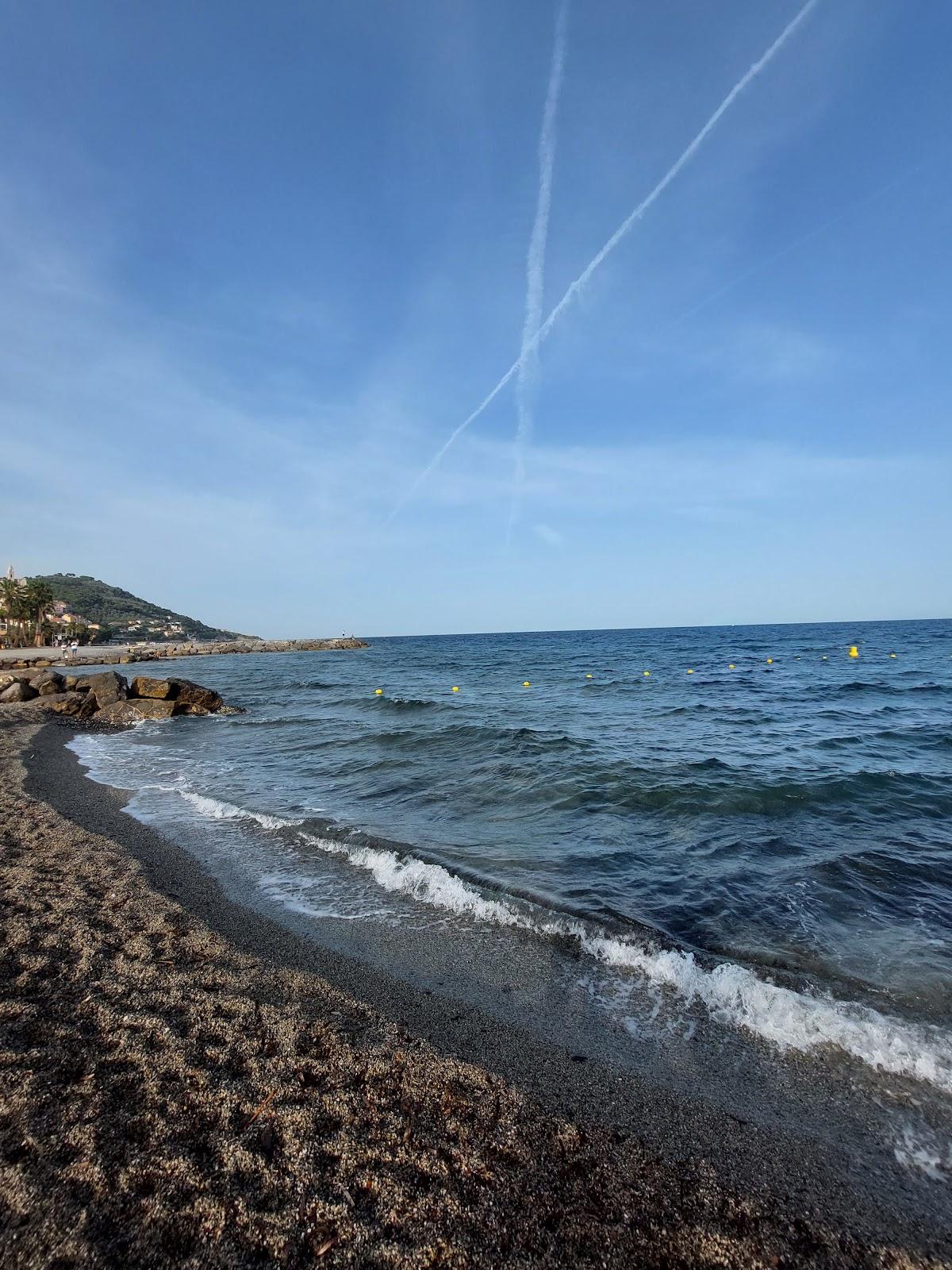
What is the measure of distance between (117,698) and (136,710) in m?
1.59

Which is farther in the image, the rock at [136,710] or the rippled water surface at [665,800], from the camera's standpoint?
the rock at [136,710]

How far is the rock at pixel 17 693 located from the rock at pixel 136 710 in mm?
6530

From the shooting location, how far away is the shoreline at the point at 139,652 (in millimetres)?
62500

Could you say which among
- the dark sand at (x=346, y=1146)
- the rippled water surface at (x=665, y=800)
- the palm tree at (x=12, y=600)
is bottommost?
the rippled water surface at (x=665, y=800)

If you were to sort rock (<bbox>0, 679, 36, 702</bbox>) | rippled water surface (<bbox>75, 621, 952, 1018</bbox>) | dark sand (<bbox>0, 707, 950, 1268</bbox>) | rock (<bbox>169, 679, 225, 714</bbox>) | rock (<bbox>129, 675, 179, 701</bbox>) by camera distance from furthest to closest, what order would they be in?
rock (<bbox>0, 679, 36, 702</bbox>), rock (<bbox>129, 675, 179, 701</bbox>), rock (<bbox>169, 679, 225, 714</bbox>), rippled water surface (<bbox>75, 621, 952, 1018</bbox>), dark sand (<bbox>0, 707, 950, 1268</bbox>)

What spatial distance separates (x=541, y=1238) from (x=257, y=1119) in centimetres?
184

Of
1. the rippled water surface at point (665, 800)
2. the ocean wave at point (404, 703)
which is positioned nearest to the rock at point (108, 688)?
the rippled water surface at point (665, 800)

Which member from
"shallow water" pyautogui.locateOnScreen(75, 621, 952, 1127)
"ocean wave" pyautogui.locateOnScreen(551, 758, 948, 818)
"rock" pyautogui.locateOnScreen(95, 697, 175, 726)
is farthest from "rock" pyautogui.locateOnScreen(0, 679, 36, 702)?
"ocean wave" pyautogui.locateOnScreen(551, 758, 948, 818)

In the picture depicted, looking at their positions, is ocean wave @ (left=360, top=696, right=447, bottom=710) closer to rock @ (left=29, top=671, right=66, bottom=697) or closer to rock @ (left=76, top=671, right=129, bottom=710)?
rock @ (left=76, top=671, right=129, bottom=710)

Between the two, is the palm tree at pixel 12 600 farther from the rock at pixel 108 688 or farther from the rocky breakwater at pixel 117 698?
the rock at pixel 108 688

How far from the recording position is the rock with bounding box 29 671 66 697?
32438mm

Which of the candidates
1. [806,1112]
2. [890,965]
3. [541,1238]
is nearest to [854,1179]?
[806,1112]

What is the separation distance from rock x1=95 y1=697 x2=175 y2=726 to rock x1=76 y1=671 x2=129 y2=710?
35cm

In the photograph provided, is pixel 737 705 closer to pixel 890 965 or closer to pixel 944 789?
pixel 944 789
